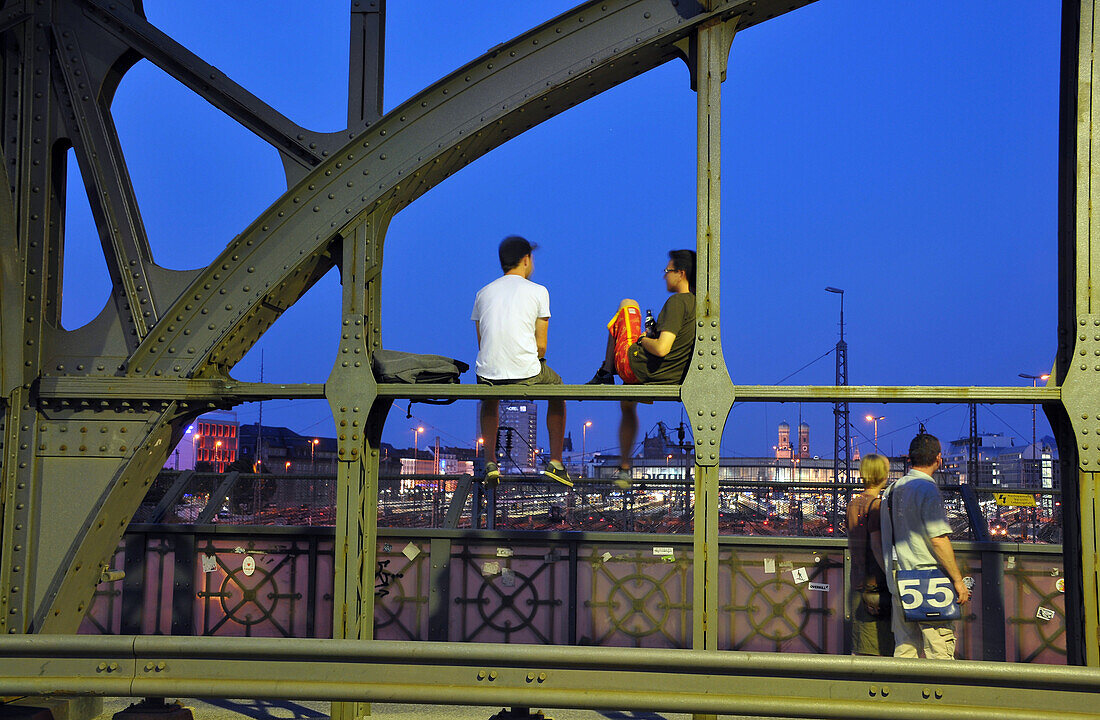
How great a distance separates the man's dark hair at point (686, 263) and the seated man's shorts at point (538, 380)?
113cm

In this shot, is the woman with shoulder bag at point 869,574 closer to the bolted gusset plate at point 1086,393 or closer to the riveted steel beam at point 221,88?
the bolted gusset plate at point 1086,393

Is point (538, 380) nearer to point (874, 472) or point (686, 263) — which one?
point (686, 263)

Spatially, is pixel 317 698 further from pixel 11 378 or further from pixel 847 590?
pixel 847 590

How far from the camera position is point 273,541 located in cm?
925

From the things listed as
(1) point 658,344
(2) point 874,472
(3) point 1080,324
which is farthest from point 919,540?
(1) point 658,344

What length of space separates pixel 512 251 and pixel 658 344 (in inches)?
52.2

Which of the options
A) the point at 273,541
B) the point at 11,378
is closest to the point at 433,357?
the point at 11,378

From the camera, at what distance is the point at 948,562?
530cm

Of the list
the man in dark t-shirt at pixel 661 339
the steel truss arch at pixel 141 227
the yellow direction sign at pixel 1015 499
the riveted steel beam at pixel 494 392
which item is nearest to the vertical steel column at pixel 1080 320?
the riveted steel beam at pixel 494 392

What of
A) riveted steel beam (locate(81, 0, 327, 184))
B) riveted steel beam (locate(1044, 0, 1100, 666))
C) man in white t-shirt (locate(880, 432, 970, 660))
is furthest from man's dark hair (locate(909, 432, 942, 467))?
riveted steel beam (locate(81, 0, 327, 184))

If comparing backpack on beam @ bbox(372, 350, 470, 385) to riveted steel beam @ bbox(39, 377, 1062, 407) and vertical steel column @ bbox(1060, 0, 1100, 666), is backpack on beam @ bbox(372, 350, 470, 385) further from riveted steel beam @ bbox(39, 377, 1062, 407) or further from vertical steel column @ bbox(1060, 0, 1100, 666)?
vertical steel column @ bbox(1060, 0, 1100, 666)

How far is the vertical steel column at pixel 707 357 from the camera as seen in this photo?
5082 millimetres

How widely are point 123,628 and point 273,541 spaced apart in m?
1.80

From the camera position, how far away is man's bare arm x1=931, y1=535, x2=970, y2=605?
527cm
